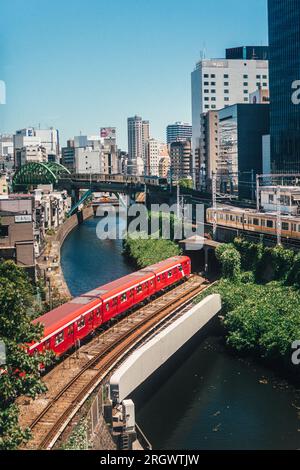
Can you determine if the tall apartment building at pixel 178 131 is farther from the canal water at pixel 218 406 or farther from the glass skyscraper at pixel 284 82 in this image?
the canal water at pixel 218 406

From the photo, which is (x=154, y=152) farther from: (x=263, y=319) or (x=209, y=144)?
(x=263, y=319)

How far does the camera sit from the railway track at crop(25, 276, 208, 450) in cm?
1386

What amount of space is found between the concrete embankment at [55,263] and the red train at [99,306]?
10.9 ft

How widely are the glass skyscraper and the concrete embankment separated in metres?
18.9

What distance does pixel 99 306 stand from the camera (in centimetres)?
2112

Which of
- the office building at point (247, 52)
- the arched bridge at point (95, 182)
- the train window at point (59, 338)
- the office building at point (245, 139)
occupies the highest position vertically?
the office building at point (247, 52)

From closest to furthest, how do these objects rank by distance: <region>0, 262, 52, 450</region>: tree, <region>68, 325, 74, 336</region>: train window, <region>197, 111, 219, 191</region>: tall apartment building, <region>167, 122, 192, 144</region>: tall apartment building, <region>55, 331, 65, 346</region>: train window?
<region>0, 262, 52, 450</region>: tree < <region>55, 331, 65, 346</region>: train window < <region>68, 325, 74, 336</region>: train window < <region>197, 111, 219, 191</region>: tall apartment building < <region>167, 122, 192, 144</region>: tall apartment building

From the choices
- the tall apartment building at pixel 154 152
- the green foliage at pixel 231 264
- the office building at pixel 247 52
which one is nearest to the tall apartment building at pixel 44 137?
the tall apartment building at pixel 154 152

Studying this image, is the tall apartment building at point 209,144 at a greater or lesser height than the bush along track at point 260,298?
greater

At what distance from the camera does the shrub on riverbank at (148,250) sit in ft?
118

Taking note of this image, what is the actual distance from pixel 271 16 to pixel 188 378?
4004 cm

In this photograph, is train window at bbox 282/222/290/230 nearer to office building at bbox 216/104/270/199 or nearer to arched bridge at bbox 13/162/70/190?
office building at bbox 216/104/270/199

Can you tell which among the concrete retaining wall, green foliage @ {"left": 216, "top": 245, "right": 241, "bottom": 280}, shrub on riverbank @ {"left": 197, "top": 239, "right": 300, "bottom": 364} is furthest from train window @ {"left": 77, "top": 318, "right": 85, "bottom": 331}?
green foliage @ {"left": 216, "top": 245, "right": 241, "bottom": 280}

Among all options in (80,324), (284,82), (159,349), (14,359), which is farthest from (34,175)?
(14,359)
